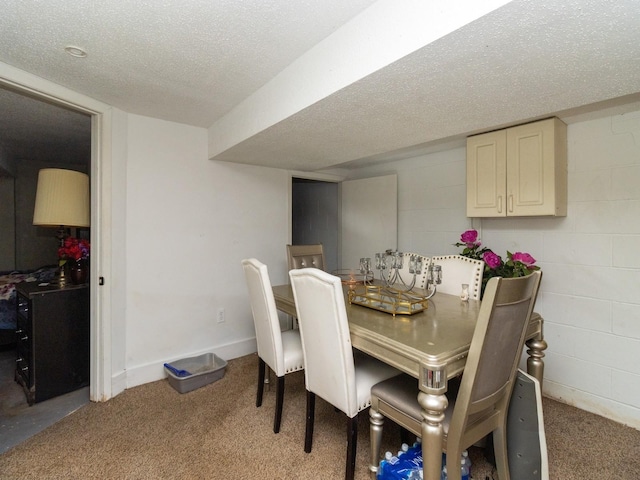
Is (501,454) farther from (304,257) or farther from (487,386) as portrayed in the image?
(304,257)

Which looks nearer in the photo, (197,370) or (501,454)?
(501,454)

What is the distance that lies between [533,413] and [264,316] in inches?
59.3

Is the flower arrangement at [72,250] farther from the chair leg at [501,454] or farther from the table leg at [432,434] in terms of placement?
the chair leg at [501,454]

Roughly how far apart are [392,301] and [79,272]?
2.54 meters

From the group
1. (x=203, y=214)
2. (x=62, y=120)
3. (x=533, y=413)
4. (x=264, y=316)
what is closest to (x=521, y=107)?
(x=533, y=413)

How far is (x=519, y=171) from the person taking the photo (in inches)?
89.7

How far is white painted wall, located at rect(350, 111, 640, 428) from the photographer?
→ 6.64ft

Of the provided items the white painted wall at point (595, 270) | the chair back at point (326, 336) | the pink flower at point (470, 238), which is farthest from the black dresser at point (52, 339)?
the white painted wall at point (595, 270)

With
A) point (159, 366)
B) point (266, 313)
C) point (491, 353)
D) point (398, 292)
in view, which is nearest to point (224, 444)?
point (266, 313)

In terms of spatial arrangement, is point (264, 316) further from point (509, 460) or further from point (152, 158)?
point (152, 158)

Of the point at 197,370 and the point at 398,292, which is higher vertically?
the point at 398,292

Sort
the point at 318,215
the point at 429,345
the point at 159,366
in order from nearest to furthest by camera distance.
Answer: the point at 429,345
the point at 159,366
the point at 318,215

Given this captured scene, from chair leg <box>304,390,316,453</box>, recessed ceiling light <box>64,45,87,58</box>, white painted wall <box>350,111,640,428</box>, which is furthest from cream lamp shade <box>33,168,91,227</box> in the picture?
white painted wall <box>350,111,640,428</box>

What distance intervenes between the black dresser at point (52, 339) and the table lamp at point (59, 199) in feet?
Result: 0.67
